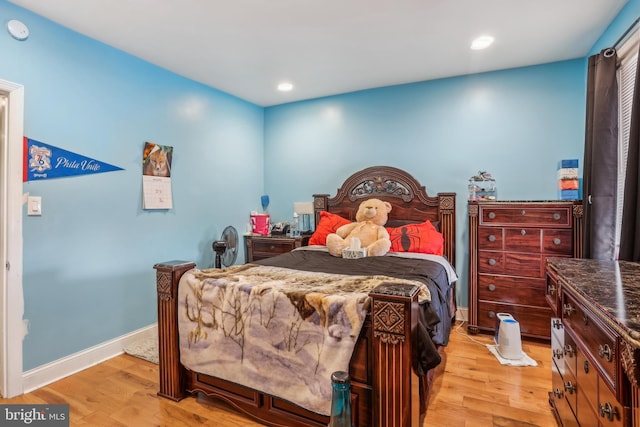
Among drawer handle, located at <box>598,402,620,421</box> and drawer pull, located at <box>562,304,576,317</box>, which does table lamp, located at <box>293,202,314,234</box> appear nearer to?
drawer pull, located at <box>562,304,576,317</box>

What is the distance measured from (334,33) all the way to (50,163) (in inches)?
89.0

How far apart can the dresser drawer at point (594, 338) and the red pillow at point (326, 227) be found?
2.21 m

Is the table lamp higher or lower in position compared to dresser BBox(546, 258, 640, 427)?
higher

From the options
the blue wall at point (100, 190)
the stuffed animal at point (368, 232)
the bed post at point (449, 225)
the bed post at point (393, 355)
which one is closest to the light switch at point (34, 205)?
the blue wall at point (100, 190)

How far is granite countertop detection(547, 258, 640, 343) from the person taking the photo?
2.86 ft

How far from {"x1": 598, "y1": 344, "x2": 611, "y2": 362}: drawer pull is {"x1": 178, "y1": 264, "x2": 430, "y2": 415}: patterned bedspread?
72 centimetres

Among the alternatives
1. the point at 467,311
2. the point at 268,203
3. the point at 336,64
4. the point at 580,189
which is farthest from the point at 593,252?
the point at 268,203

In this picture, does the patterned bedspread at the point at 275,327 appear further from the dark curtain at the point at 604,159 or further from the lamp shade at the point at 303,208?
the lamp shade at the point at 303,208

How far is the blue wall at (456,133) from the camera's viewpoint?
9.89ft

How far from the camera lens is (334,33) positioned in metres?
2.47

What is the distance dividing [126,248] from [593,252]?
364 cm

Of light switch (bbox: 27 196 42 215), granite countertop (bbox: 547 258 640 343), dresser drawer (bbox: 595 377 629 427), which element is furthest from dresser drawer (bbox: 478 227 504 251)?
light switch (bbox: 27 196 42 215)

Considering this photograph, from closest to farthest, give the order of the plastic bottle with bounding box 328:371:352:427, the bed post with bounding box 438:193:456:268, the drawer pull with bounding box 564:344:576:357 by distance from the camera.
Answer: the plastic bottle with bounding box 328:371:352:427 → the drawer pull with bounding box 564:344:576:357 → the bed post with bounding box 438:193:456:268

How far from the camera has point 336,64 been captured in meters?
3.03
